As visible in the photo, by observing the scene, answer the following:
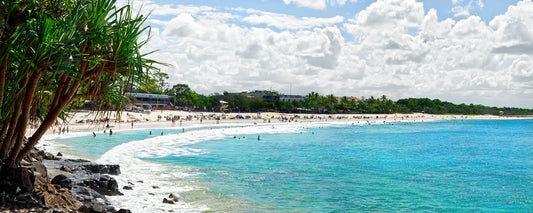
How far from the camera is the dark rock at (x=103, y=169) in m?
17.4

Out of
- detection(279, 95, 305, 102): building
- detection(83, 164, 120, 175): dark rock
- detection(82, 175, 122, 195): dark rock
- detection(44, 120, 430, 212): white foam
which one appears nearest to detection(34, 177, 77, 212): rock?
detection(44, 120, 430, 212): white foam

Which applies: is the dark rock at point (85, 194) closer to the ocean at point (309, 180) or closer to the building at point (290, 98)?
the ocean at point (309, 180)

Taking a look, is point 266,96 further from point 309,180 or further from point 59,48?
point 59,48

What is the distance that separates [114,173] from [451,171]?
2328cm

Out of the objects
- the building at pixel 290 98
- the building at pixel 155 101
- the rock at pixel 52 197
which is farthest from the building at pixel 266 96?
the rock at pixel 52 197

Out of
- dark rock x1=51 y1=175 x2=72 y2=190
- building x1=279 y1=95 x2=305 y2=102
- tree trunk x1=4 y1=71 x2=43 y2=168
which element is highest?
building x1=279 y1=95 x2=305 y2=102

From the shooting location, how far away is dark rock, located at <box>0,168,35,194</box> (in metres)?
8.20

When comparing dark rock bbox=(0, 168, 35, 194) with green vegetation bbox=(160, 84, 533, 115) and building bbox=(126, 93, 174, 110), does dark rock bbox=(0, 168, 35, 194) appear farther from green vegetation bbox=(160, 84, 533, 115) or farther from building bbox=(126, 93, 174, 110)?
green vegetation bbox=(160, 84, 533, 115)

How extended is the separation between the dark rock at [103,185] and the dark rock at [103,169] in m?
2.35

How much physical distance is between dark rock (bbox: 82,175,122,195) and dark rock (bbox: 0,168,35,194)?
542cm

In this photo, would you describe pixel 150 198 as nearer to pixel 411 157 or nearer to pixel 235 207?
pixel 235 207

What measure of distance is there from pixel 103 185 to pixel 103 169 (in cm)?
415

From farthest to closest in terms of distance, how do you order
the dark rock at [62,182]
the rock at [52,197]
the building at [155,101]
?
the building at [155,101], the dark rock at [62,182], the rock at [52,197]

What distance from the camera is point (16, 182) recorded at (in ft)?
27.5
